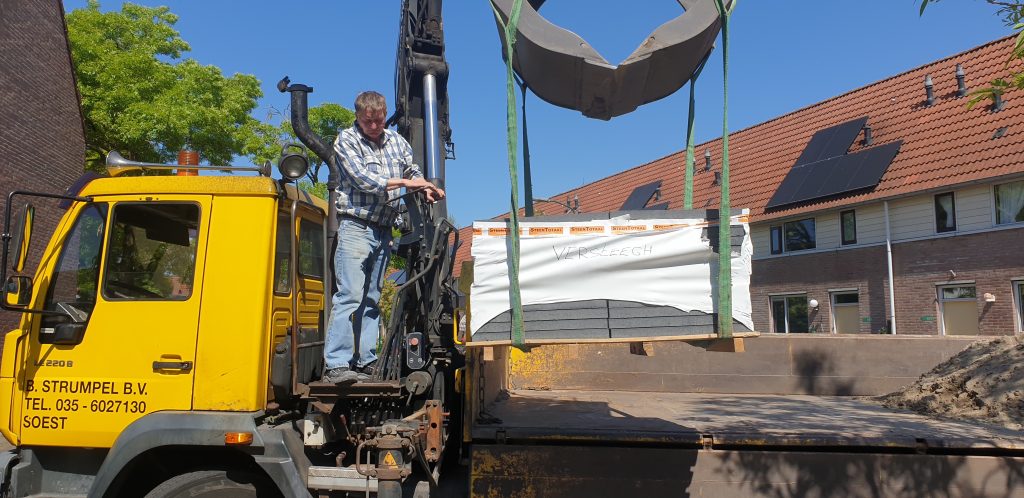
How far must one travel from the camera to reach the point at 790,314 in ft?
66.3

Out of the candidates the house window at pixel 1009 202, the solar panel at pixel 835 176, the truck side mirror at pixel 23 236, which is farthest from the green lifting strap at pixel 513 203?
the solar panel at pixel 835 176

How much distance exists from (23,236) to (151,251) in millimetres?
640

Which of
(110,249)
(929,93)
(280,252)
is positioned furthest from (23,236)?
(929,93)

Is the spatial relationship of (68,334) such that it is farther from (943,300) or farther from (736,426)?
(943,300)

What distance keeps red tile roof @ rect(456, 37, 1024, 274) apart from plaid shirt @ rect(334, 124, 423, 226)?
370 inches

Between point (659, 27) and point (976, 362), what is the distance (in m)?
4.55

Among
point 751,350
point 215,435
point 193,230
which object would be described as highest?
point 193,230

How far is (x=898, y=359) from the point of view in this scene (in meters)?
6.47

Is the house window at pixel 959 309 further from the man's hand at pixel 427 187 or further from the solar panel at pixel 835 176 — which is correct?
the man's hand at pixel 427 187

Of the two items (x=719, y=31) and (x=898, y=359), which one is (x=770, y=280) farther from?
(x=719, y=31)

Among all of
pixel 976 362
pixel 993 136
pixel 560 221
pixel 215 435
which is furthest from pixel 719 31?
pixel 993 136

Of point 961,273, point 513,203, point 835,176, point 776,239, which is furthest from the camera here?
point 776,239

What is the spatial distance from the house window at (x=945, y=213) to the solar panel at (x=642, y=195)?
8.91m

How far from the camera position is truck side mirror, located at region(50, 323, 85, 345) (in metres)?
3.64
